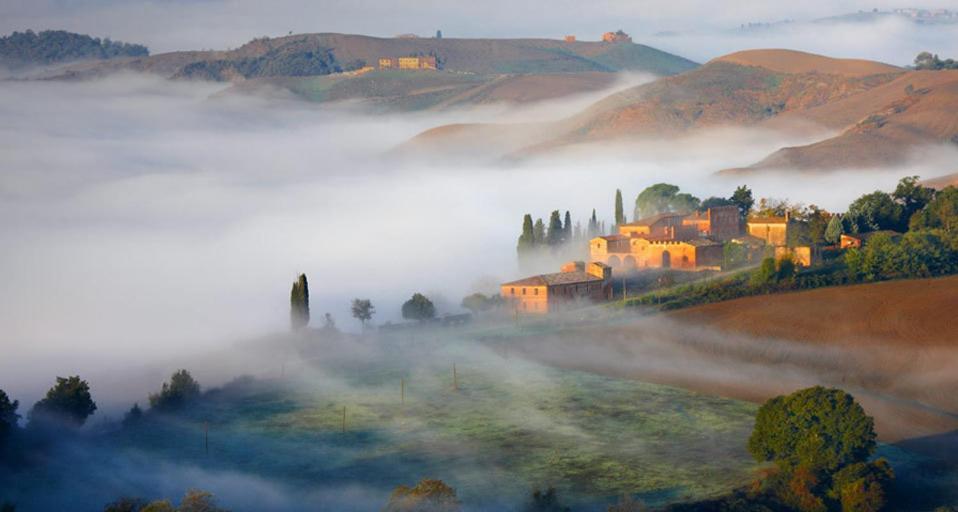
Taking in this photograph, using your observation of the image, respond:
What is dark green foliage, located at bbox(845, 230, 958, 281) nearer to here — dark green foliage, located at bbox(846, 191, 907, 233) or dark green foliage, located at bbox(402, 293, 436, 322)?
dark green foliage, located at bbox(846, 191, 907, 233)

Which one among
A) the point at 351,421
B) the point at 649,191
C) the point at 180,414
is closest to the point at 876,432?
the point at 351,421

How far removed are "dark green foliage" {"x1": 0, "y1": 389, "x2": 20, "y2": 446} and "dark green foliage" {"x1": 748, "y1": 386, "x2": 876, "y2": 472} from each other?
3078cm

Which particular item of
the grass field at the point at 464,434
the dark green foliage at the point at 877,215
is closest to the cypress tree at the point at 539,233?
the dark green foliage at the point at 877,215

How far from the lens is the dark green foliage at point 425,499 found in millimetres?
53000

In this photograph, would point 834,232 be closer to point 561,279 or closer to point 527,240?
point 561,279

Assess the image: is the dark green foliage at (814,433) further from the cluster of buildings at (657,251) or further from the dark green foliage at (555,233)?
the dark green foliage at (555,233)

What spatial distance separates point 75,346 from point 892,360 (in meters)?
53.5

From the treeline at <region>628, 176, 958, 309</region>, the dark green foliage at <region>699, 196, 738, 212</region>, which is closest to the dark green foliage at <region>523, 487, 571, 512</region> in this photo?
the treeline at <region>628, 176, 958, 309</region>

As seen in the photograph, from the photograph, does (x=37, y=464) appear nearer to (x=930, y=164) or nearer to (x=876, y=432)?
(x=876, y=432)

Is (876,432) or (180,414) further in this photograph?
(180,414)

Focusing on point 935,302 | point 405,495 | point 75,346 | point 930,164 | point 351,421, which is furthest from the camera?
point 930,164

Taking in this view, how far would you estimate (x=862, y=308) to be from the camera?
94.2 m

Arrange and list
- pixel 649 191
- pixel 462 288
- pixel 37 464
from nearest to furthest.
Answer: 1. pixel 37 464
2. pixel 462 288
3. pixel 649 191

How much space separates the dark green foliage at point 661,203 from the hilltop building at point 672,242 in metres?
12.0
